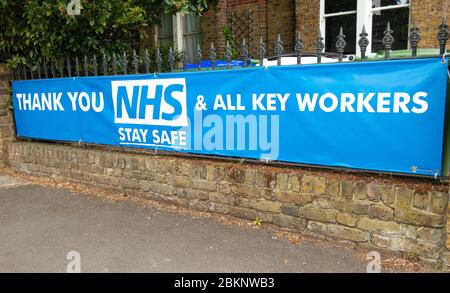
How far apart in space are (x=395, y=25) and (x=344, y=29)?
3.85 ft

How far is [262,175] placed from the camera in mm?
4320

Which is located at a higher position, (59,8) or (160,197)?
(59,8)

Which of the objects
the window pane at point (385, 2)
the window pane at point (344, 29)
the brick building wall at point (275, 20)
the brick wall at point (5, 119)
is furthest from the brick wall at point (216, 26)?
the brick wall at point (5, 119)

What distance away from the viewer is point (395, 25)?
28.2 feet

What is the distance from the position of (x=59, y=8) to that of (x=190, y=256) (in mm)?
3891

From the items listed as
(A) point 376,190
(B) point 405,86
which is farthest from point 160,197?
(B) point 405,86

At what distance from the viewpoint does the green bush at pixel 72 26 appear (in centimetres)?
576

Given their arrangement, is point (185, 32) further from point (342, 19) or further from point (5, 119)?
point (5, 119)

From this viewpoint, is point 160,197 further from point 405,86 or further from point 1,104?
point 1,104

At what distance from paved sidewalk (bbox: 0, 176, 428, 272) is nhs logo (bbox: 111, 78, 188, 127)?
113 centimetres

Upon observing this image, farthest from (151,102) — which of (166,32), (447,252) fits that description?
(166,32)

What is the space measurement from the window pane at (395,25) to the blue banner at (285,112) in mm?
5657

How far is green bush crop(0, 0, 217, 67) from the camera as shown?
227 inches

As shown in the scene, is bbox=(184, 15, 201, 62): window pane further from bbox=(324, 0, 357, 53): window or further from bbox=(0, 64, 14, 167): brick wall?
bbox=(0, 64, 14, 167): brick wall
